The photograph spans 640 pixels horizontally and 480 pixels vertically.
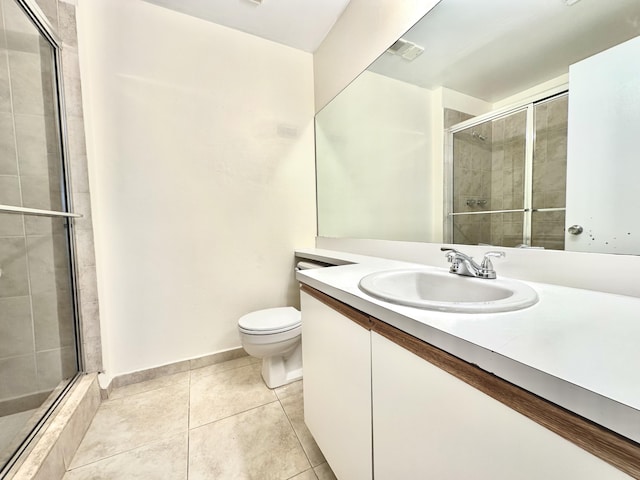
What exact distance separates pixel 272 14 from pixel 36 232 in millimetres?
1871

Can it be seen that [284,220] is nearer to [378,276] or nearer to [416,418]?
[378,276]

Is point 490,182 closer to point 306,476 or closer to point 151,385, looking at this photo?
point 306,476

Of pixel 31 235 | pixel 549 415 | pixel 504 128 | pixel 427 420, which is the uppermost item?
pixel 504 128

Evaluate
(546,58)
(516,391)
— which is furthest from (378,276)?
(546,58)

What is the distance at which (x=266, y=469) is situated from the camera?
106 cm

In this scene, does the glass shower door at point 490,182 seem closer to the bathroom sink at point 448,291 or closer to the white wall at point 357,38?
the bathroom sink at point 448,291

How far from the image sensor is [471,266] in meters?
0.92

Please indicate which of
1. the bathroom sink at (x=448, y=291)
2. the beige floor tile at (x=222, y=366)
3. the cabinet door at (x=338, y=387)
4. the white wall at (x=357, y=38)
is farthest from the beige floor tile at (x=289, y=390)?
the white wall at (x=357, y=38)

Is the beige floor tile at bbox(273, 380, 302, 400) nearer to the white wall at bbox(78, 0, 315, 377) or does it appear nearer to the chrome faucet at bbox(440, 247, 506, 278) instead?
the white wall at bbox(78, 0, 315, 377)

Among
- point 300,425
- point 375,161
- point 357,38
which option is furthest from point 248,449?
point 357,38

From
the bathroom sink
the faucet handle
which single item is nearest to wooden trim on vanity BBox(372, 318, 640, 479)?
the bathroom sink

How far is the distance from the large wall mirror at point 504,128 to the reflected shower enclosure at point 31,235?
5.58 feet

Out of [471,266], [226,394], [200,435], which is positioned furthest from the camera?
[226,394]

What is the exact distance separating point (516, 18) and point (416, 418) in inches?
61.4
